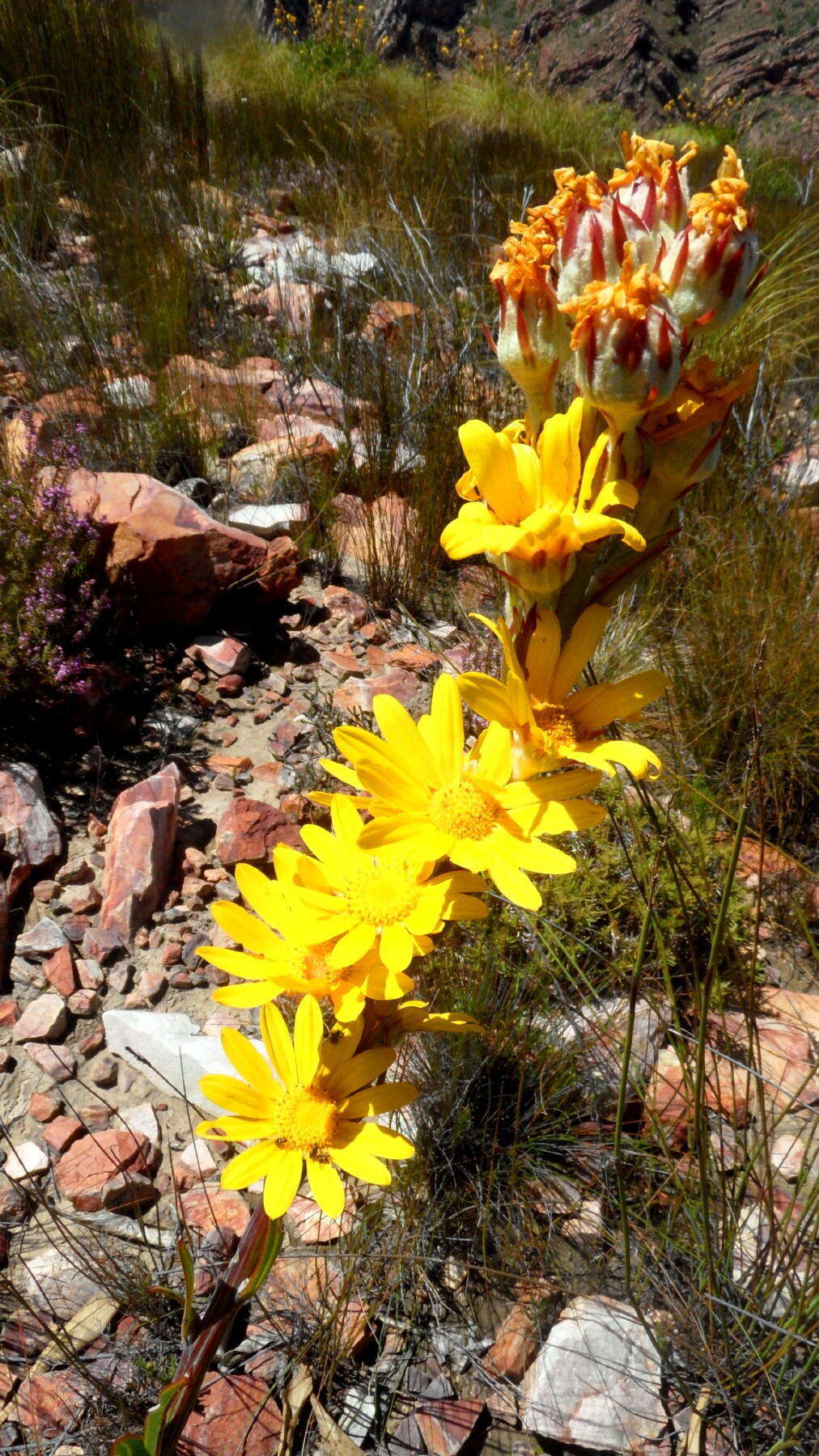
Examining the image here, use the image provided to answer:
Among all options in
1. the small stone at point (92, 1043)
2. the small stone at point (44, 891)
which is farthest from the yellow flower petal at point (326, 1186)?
the small stone at point (44, 891)

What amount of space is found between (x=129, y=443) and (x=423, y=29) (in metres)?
21.3

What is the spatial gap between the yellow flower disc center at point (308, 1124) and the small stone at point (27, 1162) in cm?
87

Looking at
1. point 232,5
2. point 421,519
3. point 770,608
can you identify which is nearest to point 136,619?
point 421,519

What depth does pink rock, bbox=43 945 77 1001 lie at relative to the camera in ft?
5.96

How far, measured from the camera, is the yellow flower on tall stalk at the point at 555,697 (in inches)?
33.7

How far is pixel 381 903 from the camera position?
859mm

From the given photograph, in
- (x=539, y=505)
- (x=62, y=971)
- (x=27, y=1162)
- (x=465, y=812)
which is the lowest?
(x=27, y=1162)

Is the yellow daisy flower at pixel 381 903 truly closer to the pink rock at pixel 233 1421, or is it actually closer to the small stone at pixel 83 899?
the pink rock at pixel 233 1421

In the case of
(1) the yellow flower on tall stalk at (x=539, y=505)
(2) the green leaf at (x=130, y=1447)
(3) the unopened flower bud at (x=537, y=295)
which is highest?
(3) the unopened flower bud at (x=537, y=295)

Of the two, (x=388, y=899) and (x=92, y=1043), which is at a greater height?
(x=388, y=899)

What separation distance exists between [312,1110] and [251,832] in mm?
1147

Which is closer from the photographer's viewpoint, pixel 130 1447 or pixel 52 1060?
pixel 130 1447

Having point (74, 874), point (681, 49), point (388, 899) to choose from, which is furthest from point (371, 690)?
point (681, 49)

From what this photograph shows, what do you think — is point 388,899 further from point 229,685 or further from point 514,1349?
point 229,685
